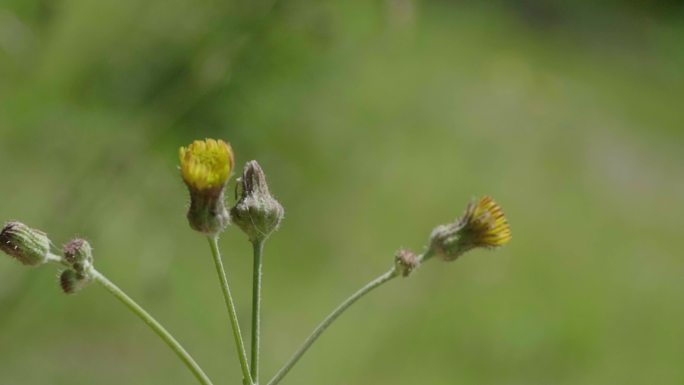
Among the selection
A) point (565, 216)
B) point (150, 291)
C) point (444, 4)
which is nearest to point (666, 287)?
point (565, 216)

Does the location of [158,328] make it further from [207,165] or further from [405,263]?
[405,263]

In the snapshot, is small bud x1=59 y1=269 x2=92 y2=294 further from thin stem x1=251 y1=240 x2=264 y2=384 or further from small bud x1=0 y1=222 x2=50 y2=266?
thin stem x1=251 y1=240 x2=264 y2=384

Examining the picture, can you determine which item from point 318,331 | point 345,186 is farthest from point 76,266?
point 345,186

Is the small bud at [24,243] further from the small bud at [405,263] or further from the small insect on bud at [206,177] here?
the small bud at [405,263]

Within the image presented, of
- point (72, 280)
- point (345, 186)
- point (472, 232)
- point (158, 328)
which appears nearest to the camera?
point (158, 328)

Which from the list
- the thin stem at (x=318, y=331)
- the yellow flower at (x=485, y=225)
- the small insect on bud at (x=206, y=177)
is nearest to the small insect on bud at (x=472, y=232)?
the yellow flower at (x=485, y=225)

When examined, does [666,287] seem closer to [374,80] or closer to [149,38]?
[374,80]

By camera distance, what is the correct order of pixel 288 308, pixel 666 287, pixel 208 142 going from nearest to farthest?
pixel 208 142 → pixel 288 308 → pixel 666 287
